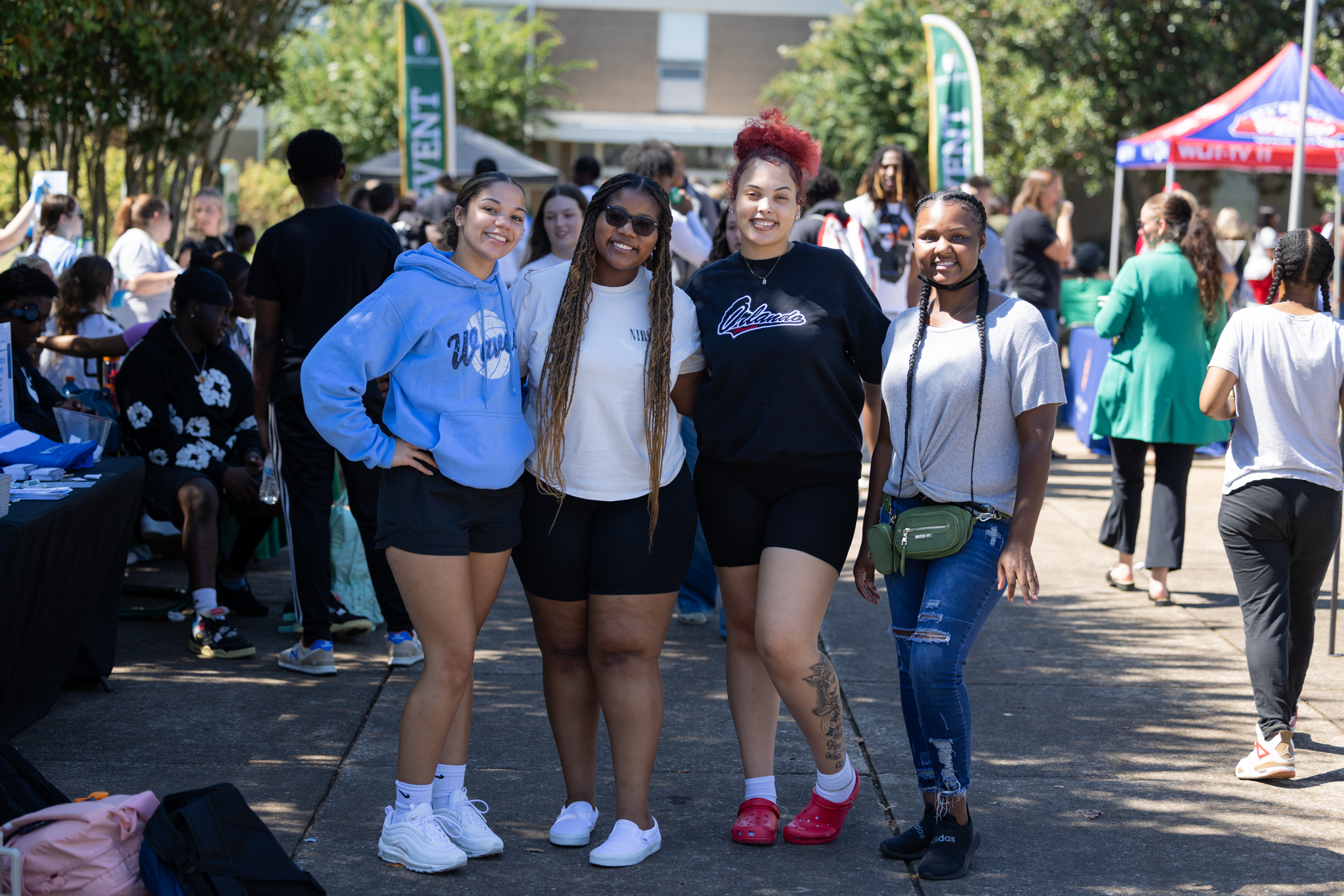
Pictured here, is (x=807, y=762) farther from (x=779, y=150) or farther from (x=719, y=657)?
(x=779, y=150)

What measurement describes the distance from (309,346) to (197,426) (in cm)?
104

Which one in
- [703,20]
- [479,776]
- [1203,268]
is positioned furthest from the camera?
[703,20]

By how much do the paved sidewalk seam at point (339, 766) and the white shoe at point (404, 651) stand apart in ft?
0.17

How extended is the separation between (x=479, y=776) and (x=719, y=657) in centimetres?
163

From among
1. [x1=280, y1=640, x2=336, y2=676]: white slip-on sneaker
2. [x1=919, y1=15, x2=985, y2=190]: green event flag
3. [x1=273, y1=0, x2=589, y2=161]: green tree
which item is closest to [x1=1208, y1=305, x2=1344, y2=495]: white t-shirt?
[x1=280, y1=640, x2=336, y2=676]: white slip-on sneaker

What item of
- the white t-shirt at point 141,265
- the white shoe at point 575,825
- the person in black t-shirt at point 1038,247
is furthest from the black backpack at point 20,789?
the person in black t-shirt at point 1038,247

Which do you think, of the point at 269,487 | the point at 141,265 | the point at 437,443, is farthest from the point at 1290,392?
the point at 141,265

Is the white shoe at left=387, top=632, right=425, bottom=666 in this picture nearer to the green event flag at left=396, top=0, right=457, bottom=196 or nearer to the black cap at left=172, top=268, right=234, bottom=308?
the black cap at left=172, top=268, right=234, bottom=308

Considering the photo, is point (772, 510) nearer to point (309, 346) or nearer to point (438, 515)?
point (438, 515)

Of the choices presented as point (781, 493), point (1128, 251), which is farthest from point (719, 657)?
point (1128, 251)

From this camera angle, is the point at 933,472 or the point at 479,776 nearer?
Result: the point at 933,472

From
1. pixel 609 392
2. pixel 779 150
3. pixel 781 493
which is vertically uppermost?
pixel 779 150

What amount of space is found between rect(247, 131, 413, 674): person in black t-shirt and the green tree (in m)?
24.6

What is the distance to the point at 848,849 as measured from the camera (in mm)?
3721
